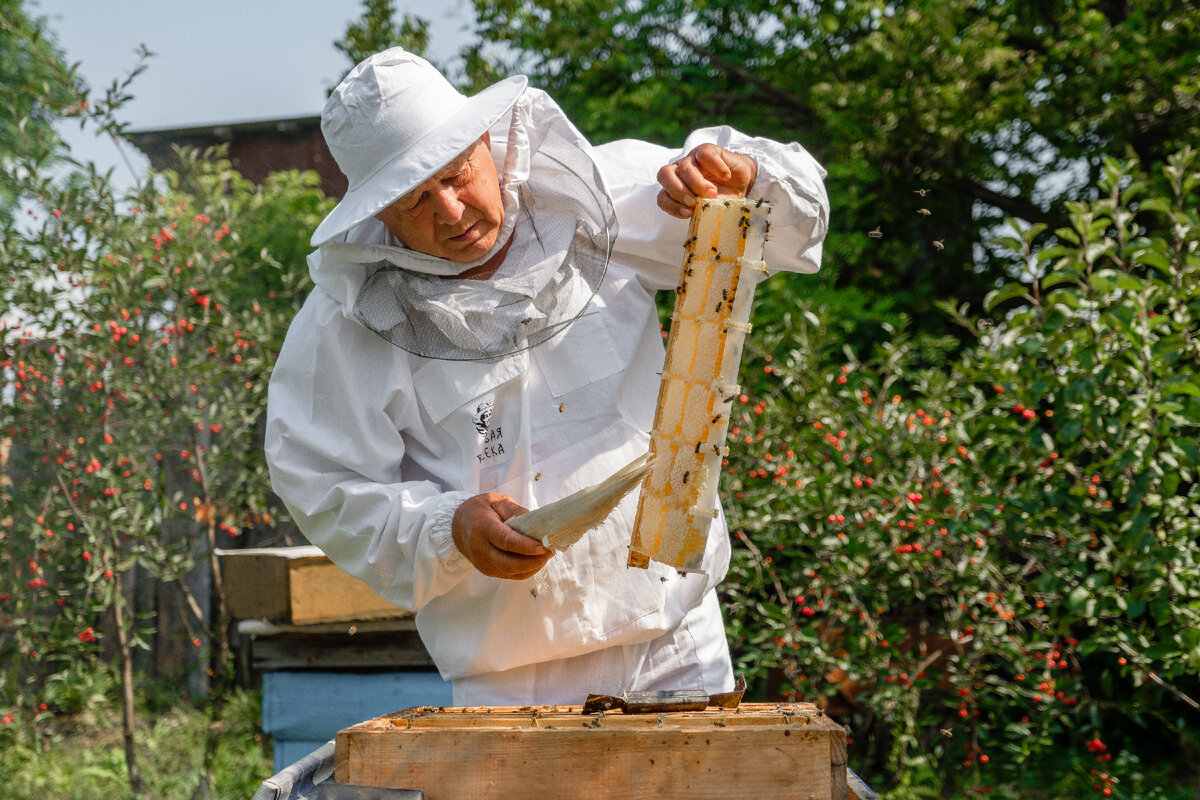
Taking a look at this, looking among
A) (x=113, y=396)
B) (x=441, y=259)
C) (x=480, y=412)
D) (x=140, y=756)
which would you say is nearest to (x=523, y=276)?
(x=441, y=259)

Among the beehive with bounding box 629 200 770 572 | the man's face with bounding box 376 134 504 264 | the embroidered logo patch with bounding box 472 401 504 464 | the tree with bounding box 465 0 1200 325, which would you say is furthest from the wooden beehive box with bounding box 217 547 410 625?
the tree with bounding box 465 0 1200 325

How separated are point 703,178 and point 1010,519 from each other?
1596 mm

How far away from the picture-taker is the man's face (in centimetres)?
172

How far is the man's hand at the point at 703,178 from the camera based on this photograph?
173 cm

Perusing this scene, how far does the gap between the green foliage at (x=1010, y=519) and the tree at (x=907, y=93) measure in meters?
0.92

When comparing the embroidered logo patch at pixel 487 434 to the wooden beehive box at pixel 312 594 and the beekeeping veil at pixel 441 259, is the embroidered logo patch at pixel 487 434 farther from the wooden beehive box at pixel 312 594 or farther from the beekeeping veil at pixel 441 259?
the wooden beehive box at pixel 312 594

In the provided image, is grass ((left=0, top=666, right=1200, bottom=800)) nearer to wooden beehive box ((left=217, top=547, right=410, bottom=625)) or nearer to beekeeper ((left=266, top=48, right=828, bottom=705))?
wooden beehive box ((left=217, top=547, right=410, bottom=625))

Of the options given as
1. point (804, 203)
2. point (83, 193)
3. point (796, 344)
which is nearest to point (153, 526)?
point (83, 193)

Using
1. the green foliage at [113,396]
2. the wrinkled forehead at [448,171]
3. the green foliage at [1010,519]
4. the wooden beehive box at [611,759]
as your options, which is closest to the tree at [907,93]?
the green foliage at [1010,519]

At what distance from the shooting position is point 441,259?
1.81m

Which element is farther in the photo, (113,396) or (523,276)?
(113,396)

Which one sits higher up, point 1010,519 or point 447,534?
point 447,534

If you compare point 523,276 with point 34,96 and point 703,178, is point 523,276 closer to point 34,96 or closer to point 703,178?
point 703,178

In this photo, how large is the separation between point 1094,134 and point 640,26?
2530 mm
